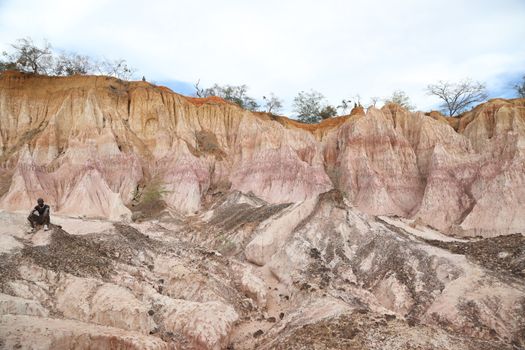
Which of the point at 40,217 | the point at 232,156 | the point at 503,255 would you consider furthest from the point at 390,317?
the point at 232,156

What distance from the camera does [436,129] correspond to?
34312 millimetres

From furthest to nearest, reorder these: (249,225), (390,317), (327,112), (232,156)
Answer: (327,112) < (232,156) < (249,225) < (390,317)

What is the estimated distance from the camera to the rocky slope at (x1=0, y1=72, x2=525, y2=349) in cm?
1128

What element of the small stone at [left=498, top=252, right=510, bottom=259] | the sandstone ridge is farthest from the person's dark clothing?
the small stone at [left=498, top=252, right=510, bottom=259]

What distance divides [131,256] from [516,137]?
83.5 ft

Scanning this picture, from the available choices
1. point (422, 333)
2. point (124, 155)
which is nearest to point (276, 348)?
point (422, 333)

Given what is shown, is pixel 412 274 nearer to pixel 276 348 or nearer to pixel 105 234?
pixel 276 348

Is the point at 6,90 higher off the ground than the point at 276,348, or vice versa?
the point at 6,90

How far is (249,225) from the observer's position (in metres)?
21.0

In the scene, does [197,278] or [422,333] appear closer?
[422,333]

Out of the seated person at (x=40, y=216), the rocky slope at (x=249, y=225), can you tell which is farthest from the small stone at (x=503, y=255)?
the seated person at (x=40, y=216)

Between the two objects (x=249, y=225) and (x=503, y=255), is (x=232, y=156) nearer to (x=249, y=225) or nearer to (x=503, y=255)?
(x=249, y=225)

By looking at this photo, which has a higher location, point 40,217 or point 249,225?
point 40,217

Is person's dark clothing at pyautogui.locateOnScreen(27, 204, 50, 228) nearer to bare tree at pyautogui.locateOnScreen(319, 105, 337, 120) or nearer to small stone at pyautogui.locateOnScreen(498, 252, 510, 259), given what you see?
small stone at pyautogui.locateOnScreen(498, 252, 510, 259)
